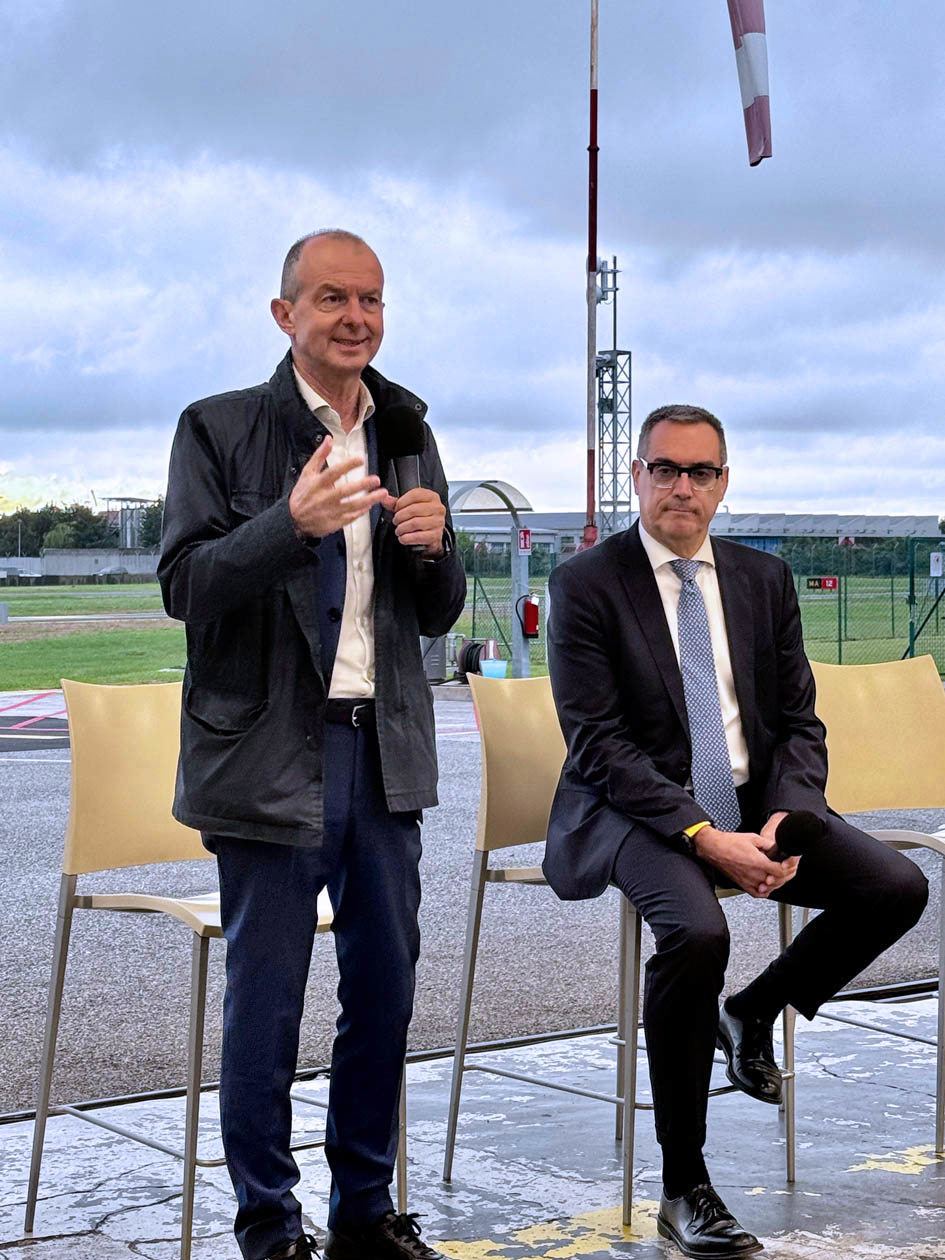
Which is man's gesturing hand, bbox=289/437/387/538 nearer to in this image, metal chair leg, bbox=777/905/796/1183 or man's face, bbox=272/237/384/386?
man's face, bbox=272/237/384/386

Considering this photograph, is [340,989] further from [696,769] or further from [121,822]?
[696,769]

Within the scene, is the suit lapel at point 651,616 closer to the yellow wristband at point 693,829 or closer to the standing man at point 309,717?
the yellow wristband at point 693,829

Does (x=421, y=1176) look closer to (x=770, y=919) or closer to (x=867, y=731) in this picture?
(x=867, y=731)

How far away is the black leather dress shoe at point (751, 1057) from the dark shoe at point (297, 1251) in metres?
1.12

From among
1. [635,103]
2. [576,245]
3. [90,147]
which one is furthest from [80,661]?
[635,103]

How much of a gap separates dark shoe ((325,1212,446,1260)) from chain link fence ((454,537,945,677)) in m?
14.8

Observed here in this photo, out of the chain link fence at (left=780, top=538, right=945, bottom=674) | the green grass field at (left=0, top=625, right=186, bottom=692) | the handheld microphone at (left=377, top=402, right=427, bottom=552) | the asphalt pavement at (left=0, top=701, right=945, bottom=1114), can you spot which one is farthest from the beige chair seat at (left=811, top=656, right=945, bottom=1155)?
the green grass field at (left=0, top=625, right=186, bottom=692)

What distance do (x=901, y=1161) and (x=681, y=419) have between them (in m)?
1.75

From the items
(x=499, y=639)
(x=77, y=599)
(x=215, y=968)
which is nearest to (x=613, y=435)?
(x=499, y=639)

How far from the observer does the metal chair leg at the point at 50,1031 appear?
10.0 feet

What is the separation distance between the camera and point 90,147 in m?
9.59

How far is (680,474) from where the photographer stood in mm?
3559

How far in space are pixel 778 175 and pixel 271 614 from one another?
832 cm

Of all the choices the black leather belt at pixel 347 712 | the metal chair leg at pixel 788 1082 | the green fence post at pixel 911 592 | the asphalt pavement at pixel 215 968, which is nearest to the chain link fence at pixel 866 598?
the green fence post at pixel 911 592
